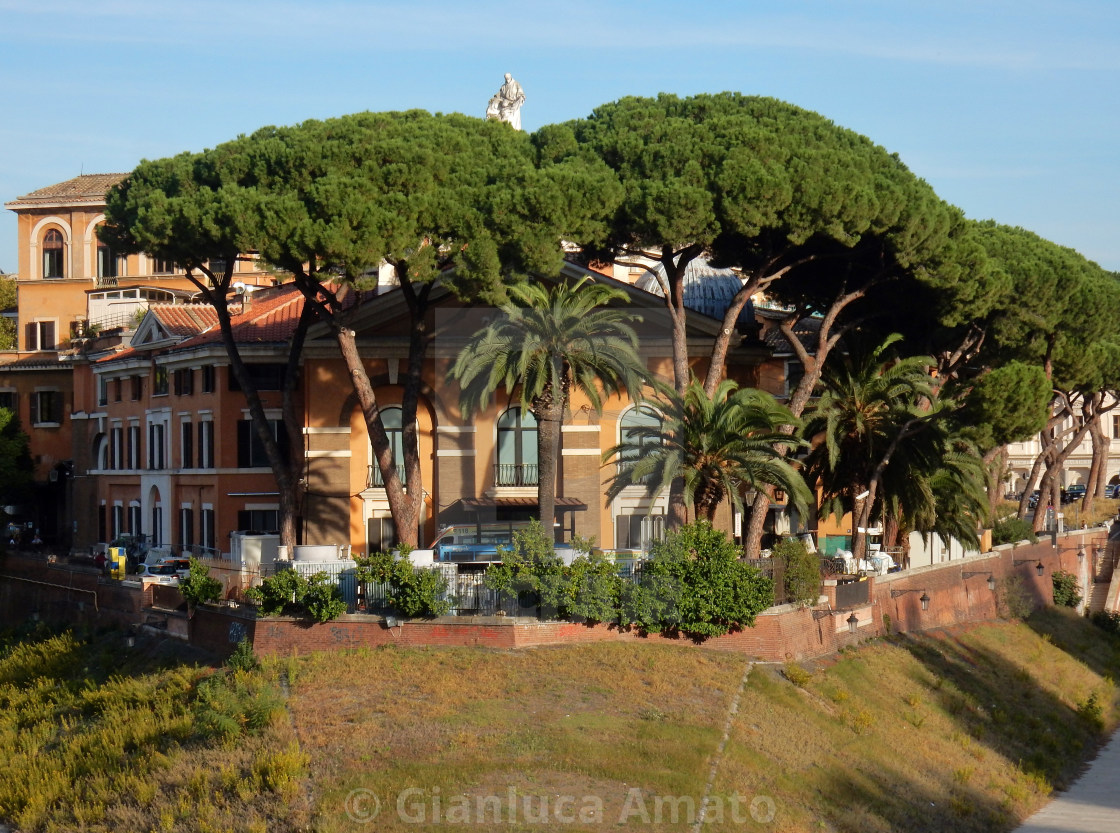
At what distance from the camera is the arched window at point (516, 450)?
1699 inches

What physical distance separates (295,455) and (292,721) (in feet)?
52.9

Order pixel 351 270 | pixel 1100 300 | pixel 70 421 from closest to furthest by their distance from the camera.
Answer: pixel 351 270 → pixel 1100 300 → pixel 70 421

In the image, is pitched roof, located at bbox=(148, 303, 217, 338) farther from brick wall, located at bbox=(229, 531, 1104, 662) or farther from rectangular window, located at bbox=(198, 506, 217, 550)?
brick wall, located at bbox=(229, 531, 1104, 662)

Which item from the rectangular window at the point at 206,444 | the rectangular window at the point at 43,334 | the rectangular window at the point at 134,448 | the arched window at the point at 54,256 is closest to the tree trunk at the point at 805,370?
the rectangular window at the point at 206,444

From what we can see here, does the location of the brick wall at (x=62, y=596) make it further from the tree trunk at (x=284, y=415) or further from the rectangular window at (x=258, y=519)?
the rectangular window at (x=258, y=519)

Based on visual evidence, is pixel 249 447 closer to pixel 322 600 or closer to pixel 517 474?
pixel 517 474

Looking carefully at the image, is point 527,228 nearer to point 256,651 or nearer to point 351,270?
point 351,270

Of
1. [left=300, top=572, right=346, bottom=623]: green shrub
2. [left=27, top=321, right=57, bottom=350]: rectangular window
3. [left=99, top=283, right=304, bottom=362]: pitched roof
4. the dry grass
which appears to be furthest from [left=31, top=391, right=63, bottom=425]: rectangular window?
[left=300, top=572, right=346, bottom=623]: green shrub

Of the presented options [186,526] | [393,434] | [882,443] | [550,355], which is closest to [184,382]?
[186,526]

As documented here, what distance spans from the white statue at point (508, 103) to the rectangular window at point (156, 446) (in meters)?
20.8

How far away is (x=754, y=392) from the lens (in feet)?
116

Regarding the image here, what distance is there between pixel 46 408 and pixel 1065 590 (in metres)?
43.4

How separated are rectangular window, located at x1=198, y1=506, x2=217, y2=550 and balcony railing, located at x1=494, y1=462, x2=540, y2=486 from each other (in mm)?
9562

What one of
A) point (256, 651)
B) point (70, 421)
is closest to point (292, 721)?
point (256, 651)
